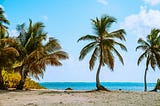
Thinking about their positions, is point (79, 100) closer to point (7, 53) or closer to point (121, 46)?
point (7, 53)

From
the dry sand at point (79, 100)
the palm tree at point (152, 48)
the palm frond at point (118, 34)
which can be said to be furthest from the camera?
the palm tree at point (152, 48)

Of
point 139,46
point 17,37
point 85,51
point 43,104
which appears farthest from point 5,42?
point 139,46

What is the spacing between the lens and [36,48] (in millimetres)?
34812

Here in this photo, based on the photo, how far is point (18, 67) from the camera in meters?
36.6

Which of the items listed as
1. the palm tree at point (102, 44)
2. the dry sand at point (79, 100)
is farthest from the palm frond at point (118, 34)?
the dry sand at point (79, 100)

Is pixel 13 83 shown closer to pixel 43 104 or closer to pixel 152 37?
pixel 152 37

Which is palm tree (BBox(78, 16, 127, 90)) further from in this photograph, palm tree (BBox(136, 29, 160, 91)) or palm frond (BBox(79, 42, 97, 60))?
palm tree (BBox(136, 29, 160, 91))

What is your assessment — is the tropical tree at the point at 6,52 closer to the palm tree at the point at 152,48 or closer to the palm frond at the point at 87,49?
the palm frond at the point at 87,49

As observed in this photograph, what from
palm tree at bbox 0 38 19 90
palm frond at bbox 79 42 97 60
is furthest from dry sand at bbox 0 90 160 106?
palm frond at bbox 79 42 97 60

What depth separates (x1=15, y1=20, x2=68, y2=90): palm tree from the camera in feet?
114

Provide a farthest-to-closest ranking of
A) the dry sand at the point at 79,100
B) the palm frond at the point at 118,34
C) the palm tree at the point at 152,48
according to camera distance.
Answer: the palm tree at the point at 152,48 → the palm frond at the point at 118,34 → the dry sand at the point at 79,100

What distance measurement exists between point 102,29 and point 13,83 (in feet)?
48.2

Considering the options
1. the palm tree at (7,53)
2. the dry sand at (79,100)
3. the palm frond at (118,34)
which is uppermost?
the palm frond at (118,34)

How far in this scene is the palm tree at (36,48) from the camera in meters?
34.8
